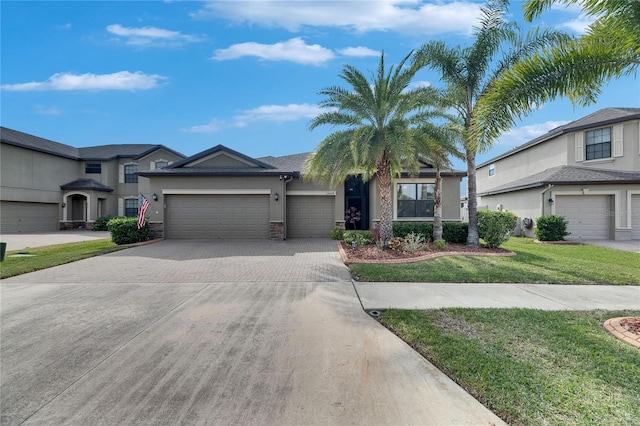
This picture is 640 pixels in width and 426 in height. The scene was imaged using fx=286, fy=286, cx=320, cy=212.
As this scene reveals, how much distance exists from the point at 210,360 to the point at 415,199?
14.1 m

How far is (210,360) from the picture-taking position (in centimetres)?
362

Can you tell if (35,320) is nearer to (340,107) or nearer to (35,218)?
(340,107)

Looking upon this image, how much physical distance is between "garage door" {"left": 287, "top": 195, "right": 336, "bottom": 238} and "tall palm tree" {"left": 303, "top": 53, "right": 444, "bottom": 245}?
4799 mm

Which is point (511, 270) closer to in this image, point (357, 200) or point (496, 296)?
point (496, 296)

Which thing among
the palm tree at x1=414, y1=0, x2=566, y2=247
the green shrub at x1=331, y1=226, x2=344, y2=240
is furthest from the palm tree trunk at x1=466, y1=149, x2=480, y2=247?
the green shrub at x1=331, y1=226, x2=344, y2=240

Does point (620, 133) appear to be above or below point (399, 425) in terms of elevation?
above

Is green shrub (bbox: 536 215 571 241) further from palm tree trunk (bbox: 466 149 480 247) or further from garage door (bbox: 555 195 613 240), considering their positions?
palm tree trunk (bbox: 466 149 480 247)

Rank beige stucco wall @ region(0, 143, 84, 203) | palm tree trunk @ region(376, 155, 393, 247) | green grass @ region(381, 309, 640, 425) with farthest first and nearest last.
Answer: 1. beige stucco wall @ region(0, 143, 84, 203)
2. palm tree trunk @ region(376, 155, 393, 247)
3. green grass @ region(381, 309, 640, 425)

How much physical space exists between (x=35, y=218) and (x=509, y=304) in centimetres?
3207

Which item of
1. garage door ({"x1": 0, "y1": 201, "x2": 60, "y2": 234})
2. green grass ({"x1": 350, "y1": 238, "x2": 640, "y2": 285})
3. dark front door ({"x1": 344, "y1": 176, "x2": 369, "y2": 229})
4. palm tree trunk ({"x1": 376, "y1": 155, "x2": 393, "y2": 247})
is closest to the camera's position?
green grass ({"x1": 350, "y1": 238, "x2": 640, "y2": 285})

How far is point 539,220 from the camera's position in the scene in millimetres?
15336

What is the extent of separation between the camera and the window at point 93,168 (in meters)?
27.2

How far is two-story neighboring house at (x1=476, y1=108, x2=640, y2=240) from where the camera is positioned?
15828 mm

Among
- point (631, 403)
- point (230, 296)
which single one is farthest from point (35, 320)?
point (631, 403)
